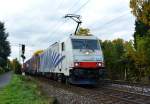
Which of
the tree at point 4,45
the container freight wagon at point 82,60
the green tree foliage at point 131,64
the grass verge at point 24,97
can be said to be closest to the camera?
the grass verge at point 24,97

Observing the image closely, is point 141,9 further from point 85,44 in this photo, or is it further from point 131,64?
point 131,64

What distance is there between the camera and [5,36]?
8506 centimetres

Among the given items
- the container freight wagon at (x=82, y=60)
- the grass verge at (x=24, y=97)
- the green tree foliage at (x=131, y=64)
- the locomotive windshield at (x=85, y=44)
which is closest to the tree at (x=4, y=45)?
the green tree foliage at (x=131, y=64)

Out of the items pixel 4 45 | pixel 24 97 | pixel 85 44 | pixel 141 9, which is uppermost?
pixel 4 45

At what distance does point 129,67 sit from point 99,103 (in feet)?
104

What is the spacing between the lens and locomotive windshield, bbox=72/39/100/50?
26734mm

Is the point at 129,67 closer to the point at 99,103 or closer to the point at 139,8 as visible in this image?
the point at 139,8

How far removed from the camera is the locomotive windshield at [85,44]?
1053 inches

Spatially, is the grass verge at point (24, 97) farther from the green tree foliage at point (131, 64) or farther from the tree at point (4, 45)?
the tree at point (4, 45)

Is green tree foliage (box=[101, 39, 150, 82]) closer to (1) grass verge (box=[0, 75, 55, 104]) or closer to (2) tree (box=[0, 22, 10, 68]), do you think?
(1) grass verge (box=[0, 75, 55, 104])

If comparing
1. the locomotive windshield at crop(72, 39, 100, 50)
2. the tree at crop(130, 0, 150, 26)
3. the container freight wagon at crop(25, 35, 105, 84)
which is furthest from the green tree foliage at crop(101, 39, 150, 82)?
the container freight wagon at crop(25, 35, 105, 84)

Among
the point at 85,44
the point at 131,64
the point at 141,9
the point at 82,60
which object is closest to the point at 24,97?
the point at 82,60

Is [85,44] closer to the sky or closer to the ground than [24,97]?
closer to the sky

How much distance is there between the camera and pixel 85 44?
26.9 meters
